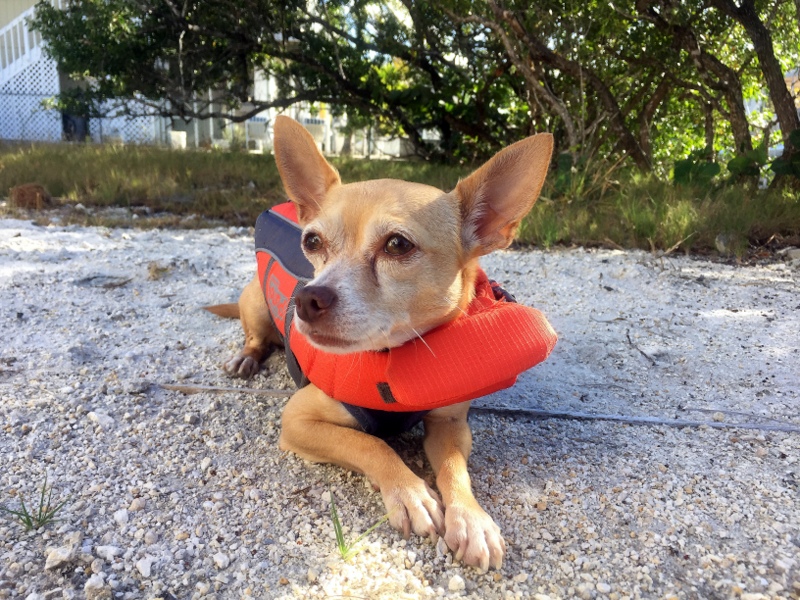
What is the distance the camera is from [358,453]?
1984 mm

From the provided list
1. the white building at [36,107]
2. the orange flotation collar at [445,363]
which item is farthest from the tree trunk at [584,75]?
the white building at [36,107]

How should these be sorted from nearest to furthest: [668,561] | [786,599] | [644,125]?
[786,599]
[668,561]
[644,125]

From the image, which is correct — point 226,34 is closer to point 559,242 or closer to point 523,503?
point 559,242

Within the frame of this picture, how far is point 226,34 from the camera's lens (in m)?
9.23

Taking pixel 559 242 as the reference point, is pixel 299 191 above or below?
above

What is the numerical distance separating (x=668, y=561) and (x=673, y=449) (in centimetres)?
66

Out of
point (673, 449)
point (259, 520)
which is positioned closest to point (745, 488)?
point (673, 449)

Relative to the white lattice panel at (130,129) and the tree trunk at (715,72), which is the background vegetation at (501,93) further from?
the white lattice panel at (130,129)

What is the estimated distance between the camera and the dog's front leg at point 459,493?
1639mm

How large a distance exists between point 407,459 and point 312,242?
852mm

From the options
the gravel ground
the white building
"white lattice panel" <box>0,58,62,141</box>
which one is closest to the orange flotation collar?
the gravel ground

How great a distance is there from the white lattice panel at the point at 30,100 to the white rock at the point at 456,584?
693 inches

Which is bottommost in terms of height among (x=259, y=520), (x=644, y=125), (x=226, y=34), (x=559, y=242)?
(x=259, y=520)

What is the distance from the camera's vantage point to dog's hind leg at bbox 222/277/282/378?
9.68ft
